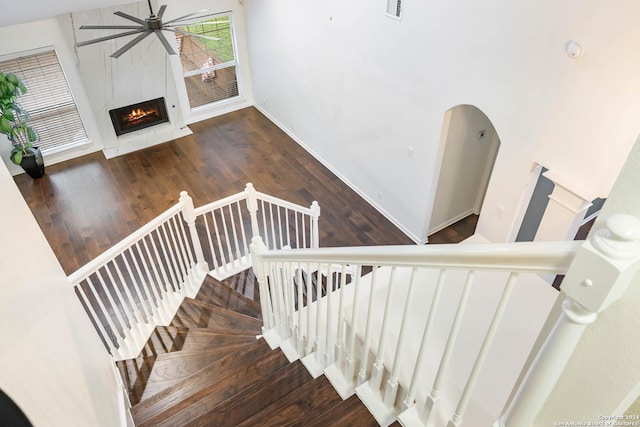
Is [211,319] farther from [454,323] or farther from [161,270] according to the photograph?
[454,323]

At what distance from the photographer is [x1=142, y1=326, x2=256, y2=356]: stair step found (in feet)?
11.9

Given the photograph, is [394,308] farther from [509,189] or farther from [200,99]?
[200,99]

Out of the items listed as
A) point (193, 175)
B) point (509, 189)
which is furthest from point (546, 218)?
point (193, 175)

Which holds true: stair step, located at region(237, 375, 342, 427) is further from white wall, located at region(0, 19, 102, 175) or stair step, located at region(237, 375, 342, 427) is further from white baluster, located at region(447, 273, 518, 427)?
white wall, located at region(0, 19, 102, 175)

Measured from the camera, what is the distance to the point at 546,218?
457 centimetres

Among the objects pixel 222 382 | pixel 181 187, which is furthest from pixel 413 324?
pixel 181 187

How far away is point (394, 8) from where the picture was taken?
5160 mm

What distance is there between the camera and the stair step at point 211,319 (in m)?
4.03

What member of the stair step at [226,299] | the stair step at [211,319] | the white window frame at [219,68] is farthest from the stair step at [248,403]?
the white window frame at [219,68]

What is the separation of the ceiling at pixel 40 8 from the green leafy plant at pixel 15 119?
78cm

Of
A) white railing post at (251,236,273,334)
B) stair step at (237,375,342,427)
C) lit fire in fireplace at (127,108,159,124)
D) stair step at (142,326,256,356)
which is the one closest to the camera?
stair step at (237,375,342,427)

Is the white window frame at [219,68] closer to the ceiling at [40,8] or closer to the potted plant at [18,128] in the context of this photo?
the ceiling at [40,8]

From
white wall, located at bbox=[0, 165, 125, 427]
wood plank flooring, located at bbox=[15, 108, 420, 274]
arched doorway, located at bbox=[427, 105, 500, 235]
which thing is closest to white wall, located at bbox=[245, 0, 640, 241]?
arched doorway, located at bbox=[427, 105, 500, 235]

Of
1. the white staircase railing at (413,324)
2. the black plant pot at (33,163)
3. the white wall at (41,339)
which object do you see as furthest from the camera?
the black plant pot at (33,163)
